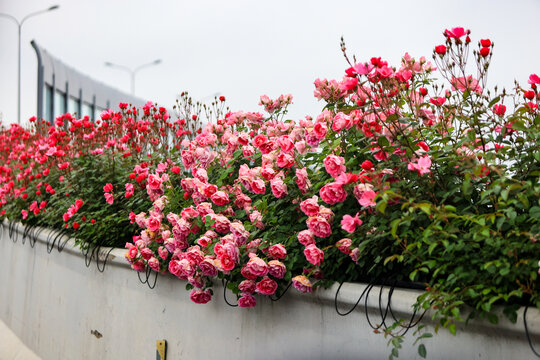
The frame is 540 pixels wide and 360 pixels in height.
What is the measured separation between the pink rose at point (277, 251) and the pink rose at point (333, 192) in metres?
0.48

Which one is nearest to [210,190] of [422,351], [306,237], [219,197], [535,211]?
[219,197]

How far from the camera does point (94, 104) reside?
34219 mm

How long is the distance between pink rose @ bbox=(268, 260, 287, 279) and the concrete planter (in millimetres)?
144

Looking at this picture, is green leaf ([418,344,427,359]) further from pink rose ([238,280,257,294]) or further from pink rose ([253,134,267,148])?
pink rose ([253,134,267,148])

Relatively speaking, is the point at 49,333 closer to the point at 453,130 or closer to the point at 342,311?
the point at 342,311

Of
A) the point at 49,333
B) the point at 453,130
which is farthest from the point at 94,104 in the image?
the point at 453,130

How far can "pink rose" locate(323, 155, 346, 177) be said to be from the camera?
297 cm

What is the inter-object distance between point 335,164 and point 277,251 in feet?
2.06

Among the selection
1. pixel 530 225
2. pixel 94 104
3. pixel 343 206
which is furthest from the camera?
pixel 94 104

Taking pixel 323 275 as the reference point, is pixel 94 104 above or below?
above

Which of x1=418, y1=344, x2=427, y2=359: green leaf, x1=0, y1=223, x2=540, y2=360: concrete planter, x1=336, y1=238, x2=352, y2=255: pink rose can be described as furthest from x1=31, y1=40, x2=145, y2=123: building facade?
x1=418, y1=344, x2=427, y2=359: green leaf

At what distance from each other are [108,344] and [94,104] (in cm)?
3091

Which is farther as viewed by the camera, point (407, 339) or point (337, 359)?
point (337, 359)

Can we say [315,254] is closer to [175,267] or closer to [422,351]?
[422,351]
